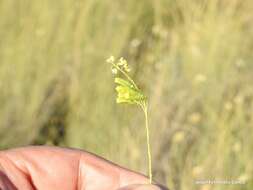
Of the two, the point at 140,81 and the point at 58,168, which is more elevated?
the point at 140,81

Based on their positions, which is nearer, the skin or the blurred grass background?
the skin

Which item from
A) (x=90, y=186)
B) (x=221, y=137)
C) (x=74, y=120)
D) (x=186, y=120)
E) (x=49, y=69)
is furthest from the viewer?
(x=49, y=69)

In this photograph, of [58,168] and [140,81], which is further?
[140,81]

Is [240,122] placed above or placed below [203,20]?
below

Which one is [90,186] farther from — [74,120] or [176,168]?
[74,120]

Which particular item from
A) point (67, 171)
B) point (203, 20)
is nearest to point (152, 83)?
point (203, 20)

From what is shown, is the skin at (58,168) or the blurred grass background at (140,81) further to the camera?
the blurred grass background at (140,81)


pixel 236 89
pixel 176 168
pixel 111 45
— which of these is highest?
pixel 111 45

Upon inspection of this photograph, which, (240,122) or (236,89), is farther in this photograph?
(236,89)
